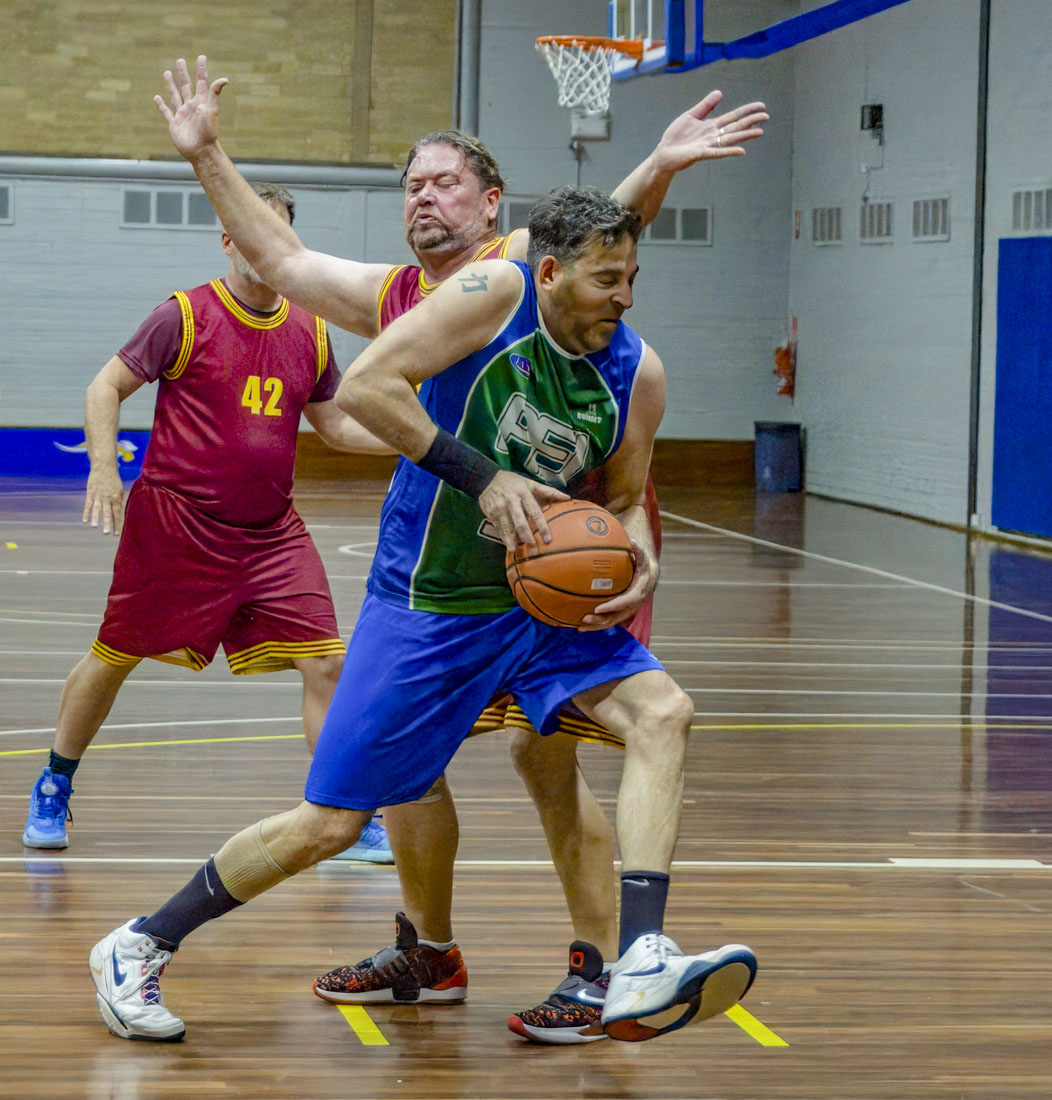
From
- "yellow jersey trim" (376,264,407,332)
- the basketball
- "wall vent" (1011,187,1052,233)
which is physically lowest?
the basketball

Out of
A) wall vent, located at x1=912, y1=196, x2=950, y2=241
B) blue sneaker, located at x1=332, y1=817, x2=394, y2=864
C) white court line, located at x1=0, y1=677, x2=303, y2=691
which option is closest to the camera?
blue sneaker, located at x1=332, y1=817, x2=394, y2=864

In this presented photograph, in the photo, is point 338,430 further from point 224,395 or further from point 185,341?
point 185,341

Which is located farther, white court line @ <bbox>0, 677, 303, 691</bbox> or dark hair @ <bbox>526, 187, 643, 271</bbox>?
white court line @ <bbox>0, 677, 303, 691</bbox>

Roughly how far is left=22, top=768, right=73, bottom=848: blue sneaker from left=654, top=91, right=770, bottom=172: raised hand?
7.89ft

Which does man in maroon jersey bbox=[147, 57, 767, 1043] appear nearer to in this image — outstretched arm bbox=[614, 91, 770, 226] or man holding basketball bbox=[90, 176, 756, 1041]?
outstretched arm bbox=[614, 91, 770, 226]

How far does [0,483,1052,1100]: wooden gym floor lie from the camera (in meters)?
3.25

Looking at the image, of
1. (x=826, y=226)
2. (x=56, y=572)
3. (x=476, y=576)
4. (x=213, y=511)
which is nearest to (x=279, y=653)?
(x=213, y=511)

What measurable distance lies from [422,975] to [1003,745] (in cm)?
349

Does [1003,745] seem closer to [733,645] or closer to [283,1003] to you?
[733,645]

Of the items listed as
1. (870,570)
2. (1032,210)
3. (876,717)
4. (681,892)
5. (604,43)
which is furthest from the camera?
(604,43)

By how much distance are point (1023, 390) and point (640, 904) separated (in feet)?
37.8

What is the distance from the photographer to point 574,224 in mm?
3145

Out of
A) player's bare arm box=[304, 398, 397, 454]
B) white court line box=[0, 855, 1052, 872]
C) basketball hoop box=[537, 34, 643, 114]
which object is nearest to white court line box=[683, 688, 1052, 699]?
white court line box=[0, 855, 1052, 872]

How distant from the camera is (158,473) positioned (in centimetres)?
497
